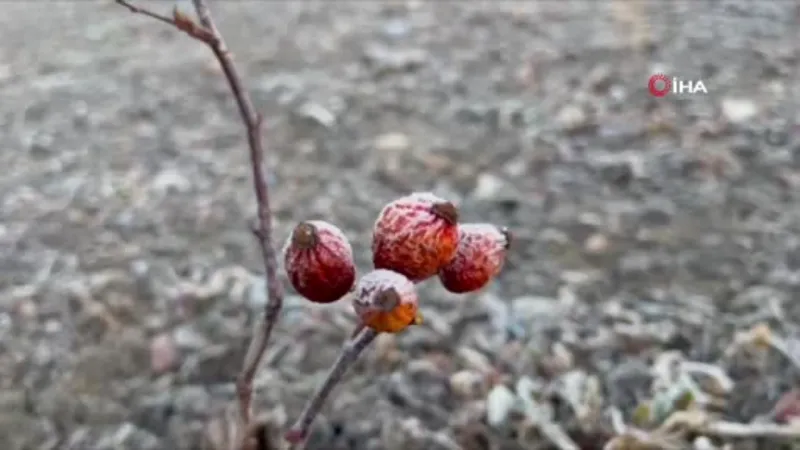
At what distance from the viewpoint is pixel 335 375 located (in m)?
0.75

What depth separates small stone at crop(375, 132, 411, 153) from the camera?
1.78 metres

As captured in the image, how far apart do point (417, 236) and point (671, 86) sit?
1510mm

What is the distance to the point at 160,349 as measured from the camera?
1.26 m

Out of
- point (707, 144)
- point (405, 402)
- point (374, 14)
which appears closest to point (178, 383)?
point (405, 402)

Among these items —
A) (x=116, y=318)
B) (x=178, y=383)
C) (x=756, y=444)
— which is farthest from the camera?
(x=116, y=318)

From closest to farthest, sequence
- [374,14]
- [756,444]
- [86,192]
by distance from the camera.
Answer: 1. [756,444]
2. [86,192]
3. [374,14]

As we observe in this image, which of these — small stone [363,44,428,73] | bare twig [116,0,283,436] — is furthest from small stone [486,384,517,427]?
small stone [363,44,428,73]

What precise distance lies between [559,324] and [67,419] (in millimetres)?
639

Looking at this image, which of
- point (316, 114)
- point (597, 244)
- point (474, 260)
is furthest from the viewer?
point (316, 114)

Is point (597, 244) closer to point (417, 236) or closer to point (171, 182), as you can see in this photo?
point (171, 182)

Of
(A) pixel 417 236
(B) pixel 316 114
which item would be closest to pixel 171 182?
(B) pixel 316 114

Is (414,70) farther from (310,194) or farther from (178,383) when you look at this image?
(178,383)

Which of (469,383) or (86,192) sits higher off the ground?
(469,383)

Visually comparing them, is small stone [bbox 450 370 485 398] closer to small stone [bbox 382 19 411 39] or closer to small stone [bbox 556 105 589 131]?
small stone [bbox 556 105 589 131]
